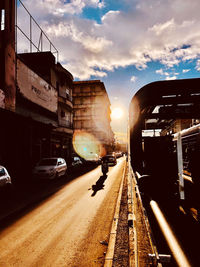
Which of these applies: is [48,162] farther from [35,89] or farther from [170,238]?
[170,238]

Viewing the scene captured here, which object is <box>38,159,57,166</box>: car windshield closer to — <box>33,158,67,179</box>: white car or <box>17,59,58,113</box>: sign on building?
<box>33,158,67,179</box>: white car

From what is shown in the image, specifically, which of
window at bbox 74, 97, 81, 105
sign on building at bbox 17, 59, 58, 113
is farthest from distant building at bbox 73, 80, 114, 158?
sign on building at bbox 17, 59, 58, 113

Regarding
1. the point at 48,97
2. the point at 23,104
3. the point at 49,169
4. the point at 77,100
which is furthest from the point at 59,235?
the point at 77,100

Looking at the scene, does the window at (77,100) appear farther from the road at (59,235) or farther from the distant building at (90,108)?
the road at (59,235)

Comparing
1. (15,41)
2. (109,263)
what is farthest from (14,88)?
(109,263)

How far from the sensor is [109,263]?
3555mm

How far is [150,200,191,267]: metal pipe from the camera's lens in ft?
6.86

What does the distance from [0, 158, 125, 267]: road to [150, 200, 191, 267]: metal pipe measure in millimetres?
1778

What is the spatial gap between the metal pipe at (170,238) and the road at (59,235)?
178 centimetres

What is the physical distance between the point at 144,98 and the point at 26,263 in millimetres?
3731

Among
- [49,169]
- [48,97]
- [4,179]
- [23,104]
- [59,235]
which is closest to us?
[59,235]

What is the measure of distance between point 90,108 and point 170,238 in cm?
4953

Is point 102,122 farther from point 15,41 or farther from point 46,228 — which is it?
point 46,228

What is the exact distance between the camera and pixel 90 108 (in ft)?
168
